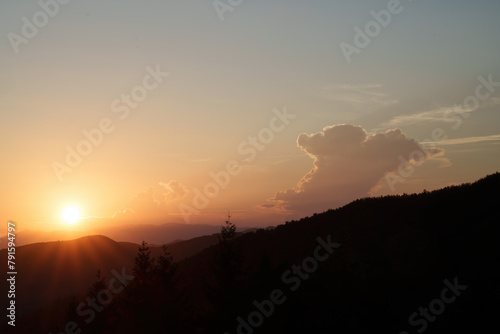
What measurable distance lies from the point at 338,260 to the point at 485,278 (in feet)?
34.5

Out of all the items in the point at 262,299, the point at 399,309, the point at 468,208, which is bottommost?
the point at 399,309

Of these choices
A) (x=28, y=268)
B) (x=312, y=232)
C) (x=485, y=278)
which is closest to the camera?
(x=485, y=278)

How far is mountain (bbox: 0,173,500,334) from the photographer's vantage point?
90.8 ft

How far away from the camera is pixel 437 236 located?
4547cm

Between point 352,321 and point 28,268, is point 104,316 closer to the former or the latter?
point 352,321

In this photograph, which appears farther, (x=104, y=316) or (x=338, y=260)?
(x=104, y=316)

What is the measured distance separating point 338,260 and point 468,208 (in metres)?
22.6

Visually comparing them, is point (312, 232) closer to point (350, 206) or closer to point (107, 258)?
point (350, 206)

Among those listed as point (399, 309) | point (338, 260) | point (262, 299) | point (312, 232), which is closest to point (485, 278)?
point (399, 309)

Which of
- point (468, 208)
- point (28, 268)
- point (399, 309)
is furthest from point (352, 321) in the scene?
point (28, 268)

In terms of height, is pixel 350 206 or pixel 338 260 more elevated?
pixel 350 206

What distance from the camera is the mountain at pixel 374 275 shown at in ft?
90.8

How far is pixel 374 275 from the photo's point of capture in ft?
110

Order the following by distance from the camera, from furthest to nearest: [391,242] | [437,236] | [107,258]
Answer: [107,258]
[391,242]
[437,236]
